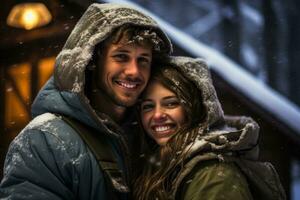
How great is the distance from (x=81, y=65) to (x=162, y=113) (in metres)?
0.63

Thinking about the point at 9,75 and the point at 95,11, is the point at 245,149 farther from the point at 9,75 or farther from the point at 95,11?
the point at 9,75

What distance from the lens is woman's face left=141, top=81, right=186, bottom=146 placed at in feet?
11.6

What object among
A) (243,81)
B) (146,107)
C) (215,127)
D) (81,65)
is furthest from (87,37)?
(243,81)

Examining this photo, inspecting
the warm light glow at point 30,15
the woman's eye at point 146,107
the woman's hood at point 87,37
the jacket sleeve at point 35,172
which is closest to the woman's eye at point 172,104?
the woman's eye at point 146,107

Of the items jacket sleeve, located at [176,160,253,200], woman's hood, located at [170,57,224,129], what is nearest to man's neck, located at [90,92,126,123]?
woman's hood, located at [170,57,224,129]

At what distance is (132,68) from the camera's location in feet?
11.3

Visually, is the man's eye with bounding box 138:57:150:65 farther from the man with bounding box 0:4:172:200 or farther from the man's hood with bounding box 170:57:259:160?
the man's hood with bounding box 170:57:259:160

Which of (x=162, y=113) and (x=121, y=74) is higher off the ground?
(x=121, y=74)

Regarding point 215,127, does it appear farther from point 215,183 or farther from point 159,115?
point 215,183

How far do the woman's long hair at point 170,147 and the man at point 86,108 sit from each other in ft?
0.44

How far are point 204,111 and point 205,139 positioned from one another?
0.94 feet

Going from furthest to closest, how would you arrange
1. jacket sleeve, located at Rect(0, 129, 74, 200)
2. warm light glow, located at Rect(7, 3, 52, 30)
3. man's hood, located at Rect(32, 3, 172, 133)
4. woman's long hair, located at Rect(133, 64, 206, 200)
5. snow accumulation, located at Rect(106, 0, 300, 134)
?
warm light glow, located at Rect(7, 3, 52, 30) → snow accumulation, located at Rect(106, 0, 300, 134) → woman's long hair, located at Rect(133, 64, 206, 200) → man's hood, located at Rect(32, 3, 172, 133) → jacket sleeve, located at Rect(0, 129, 74, 200)

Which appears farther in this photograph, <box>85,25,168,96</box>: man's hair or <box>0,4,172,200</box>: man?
<box>85,25,168,96</box>: man's hair

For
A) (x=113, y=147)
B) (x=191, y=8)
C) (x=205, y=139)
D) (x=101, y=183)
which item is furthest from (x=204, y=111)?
(x=191, y=8)
